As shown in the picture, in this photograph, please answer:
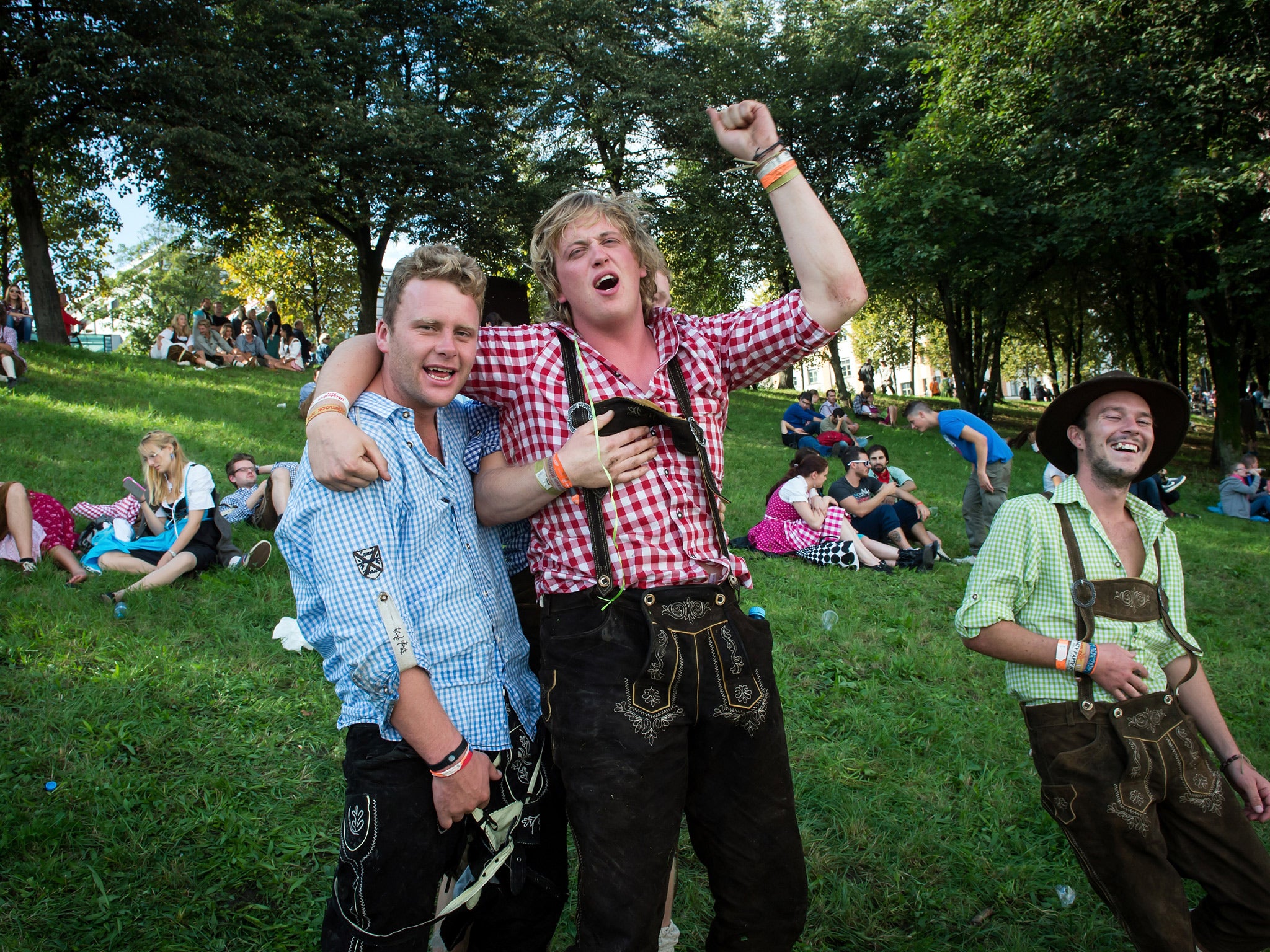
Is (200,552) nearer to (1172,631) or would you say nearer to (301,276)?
(1172,631)

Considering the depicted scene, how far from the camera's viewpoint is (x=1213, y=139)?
17.2 m

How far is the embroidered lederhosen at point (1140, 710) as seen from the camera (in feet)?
8.77

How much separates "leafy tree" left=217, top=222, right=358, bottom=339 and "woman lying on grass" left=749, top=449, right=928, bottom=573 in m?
27.0

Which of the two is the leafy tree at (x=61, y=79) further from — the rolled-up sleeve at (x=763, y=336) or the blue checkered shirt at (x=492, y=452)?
the rolled-up sleeve at (x=763, y=336)

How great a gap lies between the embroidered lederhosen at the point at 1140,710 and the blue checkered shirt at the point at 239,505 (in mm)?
7575

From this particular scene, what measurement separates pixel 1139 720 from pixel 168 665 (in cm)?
518

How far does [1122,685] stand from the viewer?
2713 mm

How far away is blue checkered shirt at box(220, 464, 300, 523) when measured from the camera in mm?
8680

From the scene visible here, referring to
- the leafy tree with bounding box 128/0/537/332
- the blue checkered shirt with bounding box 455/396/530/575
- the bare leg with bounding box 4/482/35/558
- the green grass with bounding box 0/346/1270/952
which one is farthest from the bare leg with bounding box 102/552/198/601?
the leafy tree with bounding box 128/0/537/332

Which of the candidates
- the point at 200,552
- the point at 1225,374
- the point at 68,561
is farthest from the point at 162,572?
the point at 1225,374

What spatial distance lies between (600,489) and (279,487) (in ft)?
23.2

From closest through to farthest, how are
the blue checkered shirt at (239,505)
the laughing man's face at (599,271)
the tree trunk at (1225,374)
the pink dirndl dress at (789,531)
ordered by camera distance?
the laughing man's face at (599,271) < the blue checkered shirt at (239,505) < the pink dirndl dress at (789,531) < the tree trunk at (1225,374)

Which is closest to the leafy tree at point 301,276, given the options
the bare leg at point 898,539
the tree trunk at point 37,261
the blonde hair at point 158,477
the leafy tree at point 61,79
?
the leafy tree at point 61,79

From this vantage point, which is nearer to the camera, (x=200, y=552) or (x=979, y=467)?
(x=200, y=552)
